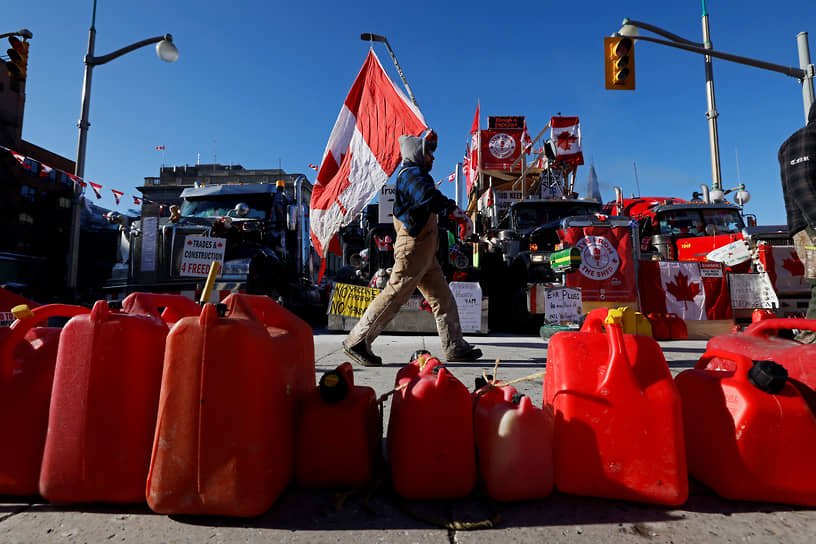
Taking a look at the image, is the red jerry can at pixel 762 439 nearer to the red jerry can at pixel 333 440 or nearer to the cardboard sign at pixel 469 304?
the red jerry can at pixel 333 440

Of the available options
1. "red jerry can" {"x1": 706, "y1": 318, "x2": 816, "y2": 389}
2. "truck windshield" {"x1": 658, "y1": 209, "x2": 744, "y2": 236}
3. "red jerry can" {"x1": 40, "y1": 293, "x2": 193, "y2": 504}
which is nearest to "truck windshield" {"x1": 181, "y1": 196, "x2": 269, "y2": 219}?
"red jerry can" {"x1": 40, "y1": 293, "x2": 193, "y2": 504}

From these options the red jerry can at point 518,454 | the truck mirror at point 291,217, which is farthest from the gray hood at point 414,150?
the truck mirror at point 291,217

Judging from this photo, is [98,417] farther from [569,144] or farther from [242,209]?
[569,144]

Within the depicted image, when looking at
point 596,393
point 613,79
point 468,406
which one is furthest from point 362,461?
point 613,79

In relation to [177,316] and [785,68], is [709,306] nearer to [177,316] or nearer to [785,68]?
[785,68]

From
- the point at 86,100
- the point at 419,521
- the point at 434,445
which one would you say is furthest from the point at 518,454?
the point at 86,100

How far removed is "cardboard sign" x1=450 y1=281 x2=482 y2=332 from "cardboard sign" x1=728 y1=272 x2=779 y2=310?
4.47 metres

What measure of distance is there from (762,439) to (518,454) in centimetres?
79

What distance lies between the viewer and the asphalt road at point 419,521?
1.32m

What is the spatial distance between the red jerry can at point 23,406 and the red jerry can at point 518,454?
151 centimetres

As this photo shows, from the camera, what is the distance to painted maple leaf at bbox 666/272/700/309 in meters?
7.62

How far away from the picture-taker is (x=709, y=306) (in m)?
7.62

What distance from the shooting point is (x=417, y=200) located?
3.76 m

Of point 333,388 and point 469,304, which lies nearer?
point 333,388
